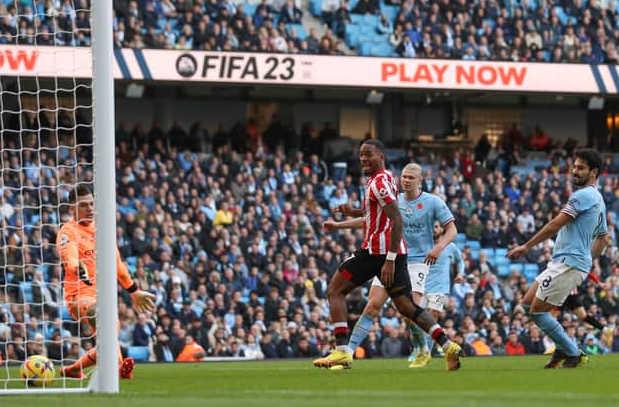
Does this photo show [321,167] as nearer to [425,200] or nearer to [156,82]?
[156,82]

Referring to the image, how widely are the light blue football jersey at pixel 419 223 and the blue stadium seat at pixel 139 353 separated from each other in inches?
364

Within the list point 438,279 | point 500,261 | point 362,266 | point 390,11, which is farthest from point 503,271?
point 362,266

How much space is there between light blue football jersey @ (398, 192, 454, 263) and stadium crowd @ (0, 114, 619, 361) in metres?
7.63

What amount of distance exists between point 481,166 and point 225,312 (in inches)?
415

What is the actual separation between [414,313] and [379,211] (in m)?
0.98

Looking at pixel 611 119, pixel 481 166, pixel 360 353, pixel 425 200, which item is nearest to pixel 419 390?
pixel 425 200

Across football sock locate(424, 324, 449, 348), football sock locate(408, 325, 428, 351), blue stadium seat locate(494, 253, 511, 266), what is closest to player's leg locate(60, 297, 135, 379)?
football sock locate(424, 324, 449, 348)

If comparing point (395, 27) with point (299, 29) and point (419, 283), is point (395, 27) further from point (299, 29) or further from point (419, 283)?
point (419, 283)

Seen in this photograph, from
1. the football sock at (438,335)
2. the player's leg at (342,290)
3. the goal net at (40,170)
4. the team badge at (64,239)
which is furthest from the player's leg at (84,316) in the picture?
the goal net at (40,170)

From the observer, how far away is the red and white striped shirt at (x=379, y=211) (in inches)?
474

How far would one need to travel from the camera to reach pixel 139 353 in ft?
74.9

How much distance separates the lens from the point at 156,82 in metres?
29.5

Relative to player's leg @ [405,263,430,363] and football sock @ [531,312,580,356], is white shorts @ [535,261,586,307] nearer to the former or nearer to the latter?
football sock @ [531,312,580,356]

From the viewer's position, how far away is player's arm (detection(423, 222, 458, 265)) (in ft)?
43.9
